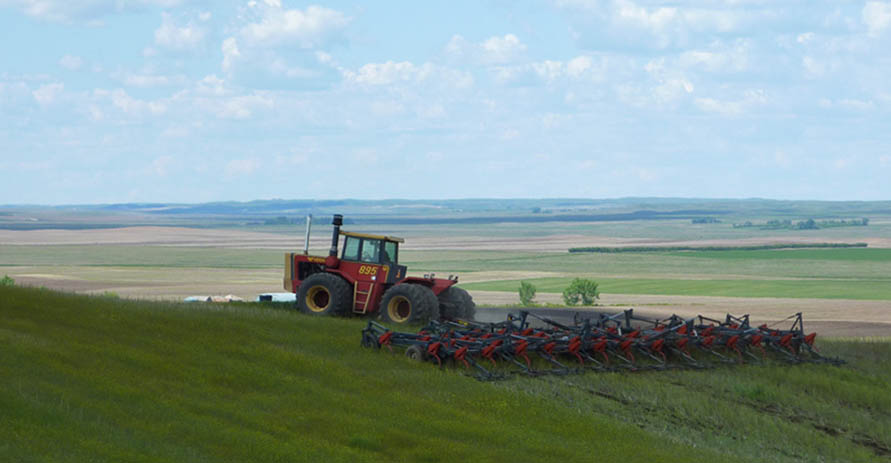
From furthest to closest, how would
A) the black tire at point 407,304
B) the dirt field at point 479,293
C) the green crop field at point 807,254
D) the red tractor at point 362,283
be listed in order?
the green crop field at point 807,254, the dirt field at point 479,293, the red tractor at point 362,283, the black tire at point 407,304

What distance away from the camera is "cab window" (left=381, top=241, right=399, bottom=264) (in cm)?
3195

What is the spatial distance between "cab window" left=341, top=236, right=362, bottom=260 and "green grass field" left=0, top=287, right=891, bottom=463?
12.7ft

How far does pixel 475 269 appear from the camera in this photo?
142 metres

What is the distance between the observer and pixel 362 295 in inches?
1254

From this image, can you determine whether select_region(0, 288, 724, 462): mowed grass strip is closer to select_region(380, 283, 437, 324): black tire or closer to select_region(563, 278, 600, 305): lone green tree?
select_region(380, 283, 437, 324): black tire

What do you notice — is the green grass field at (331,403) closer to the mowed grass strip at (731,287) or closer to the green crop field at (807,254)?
the mowed grass strip at (731,287)

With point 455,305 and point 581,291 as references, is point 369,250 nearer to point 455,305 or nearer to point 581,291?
point 455,305

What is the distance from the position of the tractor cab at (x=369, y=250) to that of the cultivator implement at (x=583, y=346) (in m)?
3.30

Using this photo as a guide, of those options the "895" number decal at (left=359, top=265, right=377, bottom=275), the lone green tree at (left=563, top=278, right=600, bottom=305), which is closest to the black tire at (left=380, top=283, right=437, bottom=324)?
the "895" number decal at (left=359, top=265, right=377, bottom=275)

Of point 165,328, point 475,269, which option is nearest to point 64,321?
point 165,328

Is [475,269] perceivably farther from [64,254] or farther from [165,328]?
[165,328]

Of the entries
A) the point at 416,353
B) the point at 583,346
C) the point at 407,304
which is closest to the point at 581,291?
the point at 407,304

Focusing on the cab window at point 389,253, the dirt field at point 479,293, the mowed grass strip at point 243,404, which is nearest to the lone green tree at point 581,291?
the dirt field at point 479,293

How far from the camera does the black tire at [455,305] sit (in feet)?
105
